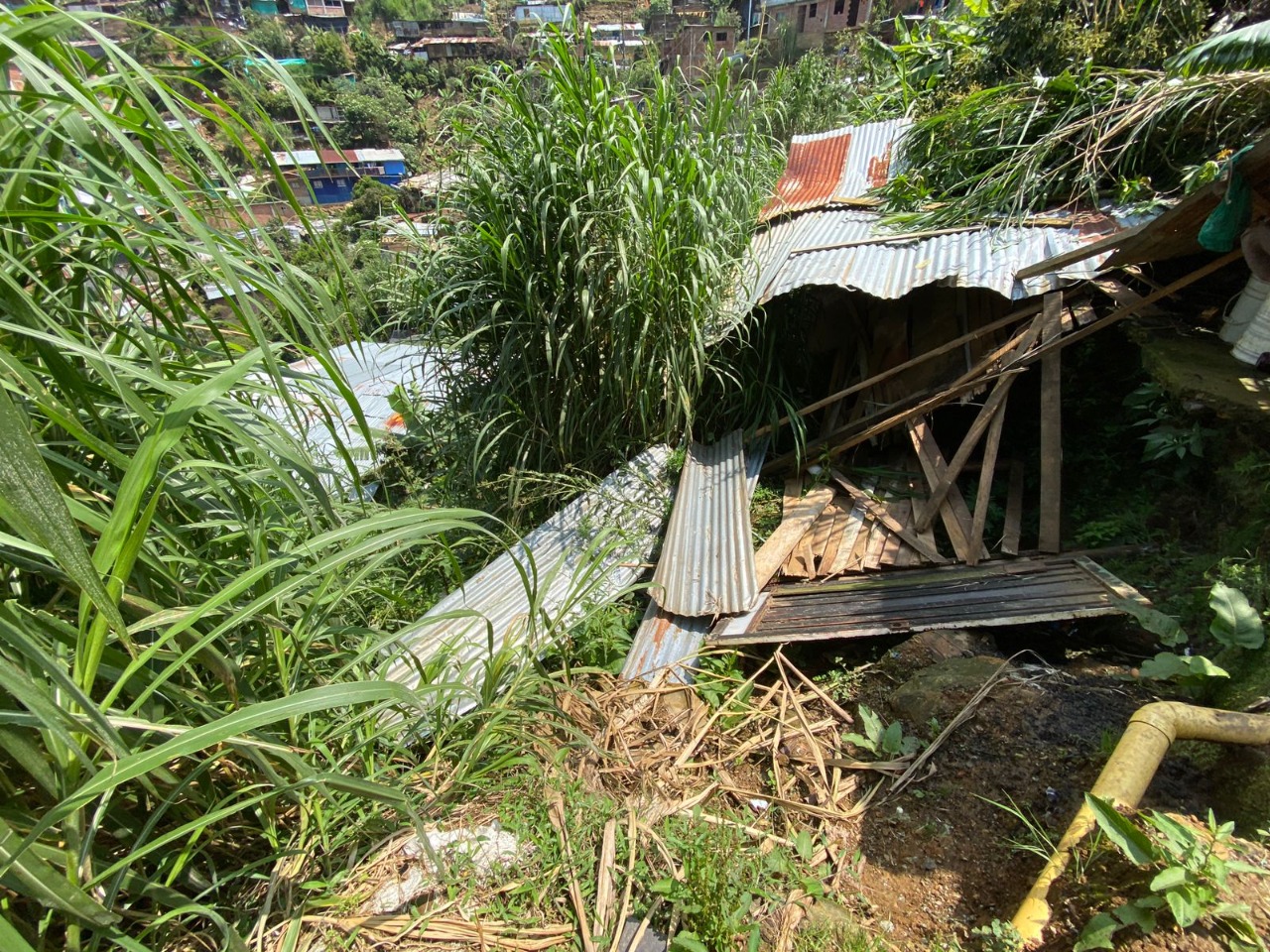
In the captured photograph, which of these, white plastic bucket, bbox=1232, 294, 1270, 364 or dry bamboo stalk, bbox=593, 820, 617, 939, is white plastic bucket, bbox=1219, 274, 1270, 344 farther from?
dry bamboo stalk, bbox=593, 820, 617, 939

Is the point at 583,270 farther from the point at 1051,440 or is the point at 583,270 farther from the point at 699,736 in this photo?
the point at 1051,440

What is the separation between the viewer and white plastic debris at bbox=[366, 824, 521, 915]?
4.48ft

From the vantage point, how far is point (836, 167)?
5656 millimetres

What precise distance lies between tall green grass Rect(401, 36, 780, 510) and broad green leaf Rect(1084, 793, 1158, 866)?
269 cm

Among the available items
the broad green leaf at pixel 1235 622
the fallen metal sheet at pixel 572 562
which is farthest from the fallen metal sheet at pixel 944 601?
the fallen metal sheet at pixel 572 562

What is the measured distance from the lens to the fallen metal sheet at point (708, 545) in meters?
2.92

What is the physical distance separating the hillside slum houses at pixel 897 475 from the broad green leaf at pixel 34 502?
150 centimetres

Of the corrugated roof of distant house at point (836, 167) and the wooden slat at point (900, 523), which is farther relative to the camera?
the corrugated roof of distant house at point (836, 167)

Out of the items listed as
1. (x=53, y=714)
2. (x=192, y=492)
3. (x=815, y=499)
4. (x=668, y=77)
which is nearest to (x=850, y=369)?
(x=815, y=499)

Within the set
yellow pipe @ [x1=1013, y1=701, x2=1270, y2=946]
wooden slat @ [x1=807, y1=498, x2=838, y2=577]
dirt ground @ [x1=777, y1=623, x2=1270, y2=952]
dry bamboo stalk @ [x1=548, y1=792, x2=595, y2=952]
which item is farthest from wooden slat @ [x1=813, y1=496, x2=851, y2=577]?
dry bamboo stalk @ [x1=548, y1=792, x2=595, y2=952]

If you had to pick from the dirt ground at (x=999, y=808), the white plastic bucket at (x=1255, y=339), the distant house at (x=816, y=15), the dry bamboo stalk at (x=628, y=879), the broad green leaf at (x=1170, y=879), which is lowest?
the dirt ground at (x=999, y=808)

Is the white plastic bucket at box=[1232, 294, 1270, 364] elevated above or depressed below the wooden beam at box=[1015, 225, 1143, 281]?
below

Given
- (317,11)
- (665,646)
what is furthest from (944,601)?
(317,11)

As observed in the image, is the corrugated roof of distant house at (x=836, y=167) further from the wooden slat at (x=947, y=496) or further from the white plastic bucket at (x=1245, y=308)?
the white plastic bucket at (x=1245, y=308)
